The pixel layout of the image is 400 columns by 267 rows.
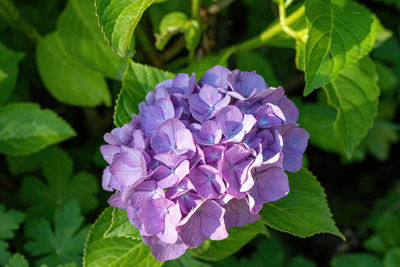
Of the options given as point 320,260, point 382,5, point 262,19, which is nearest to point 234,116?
point 262,19

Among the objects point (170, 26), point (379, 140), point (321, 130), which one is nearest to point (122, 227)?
point (170, 26)

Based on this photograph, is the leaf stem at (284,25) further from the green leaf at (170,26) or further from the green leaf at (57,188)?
the green leaf at (57,188)

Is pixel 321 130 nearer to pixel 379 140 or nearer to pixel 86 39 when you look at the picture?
pixel 379 140

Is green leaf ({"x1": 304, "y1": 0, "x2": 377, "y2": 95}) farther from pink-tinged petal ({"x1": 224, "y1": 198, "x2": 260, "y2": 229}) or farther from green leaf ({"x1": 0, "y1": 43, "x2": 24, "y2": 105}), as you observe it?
green leaf ({"x1": 0, "y1": 43, "x2": 24, "y2": 105})

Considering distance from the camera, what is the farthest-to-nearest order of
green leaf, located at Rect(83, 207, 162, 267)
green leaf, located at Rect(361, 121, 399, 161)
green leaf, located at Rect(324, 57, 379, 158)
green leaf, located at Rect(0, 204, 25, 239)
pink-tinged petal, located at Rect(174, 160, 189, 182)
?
green leaf, located at Rect(361, 121, 399, 161)
green leaf, located at Rect(0, 204, 25, 239)
green leaf, located at Rect(324, 57, 379, 158)
green leaf, located at Rect(83, 207, 162, 267)
pink-tinged petal, located at Rect(174, 160, 189, 182)

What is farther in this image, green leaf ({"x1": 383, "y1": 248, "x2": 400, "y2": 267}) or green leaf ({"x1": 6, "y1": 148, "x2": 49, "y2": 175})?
green leaf ({"x1": 383, "y1": 248, "x2": 400, "y2": 267})

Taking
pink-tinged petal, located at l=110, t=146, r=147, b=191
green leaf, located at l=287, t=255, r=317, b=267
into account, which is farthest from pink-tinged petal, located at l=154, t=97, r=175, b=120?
green leaf, located at l=287, t=255, r=317, b=267

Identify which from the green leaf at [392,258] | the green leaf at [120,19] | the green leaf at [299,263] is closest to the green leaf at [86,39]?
the green leaf at [120,19]

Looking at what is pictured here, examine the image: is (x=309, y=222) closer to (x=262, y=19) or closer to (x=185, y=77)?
(x=185, y=77)
